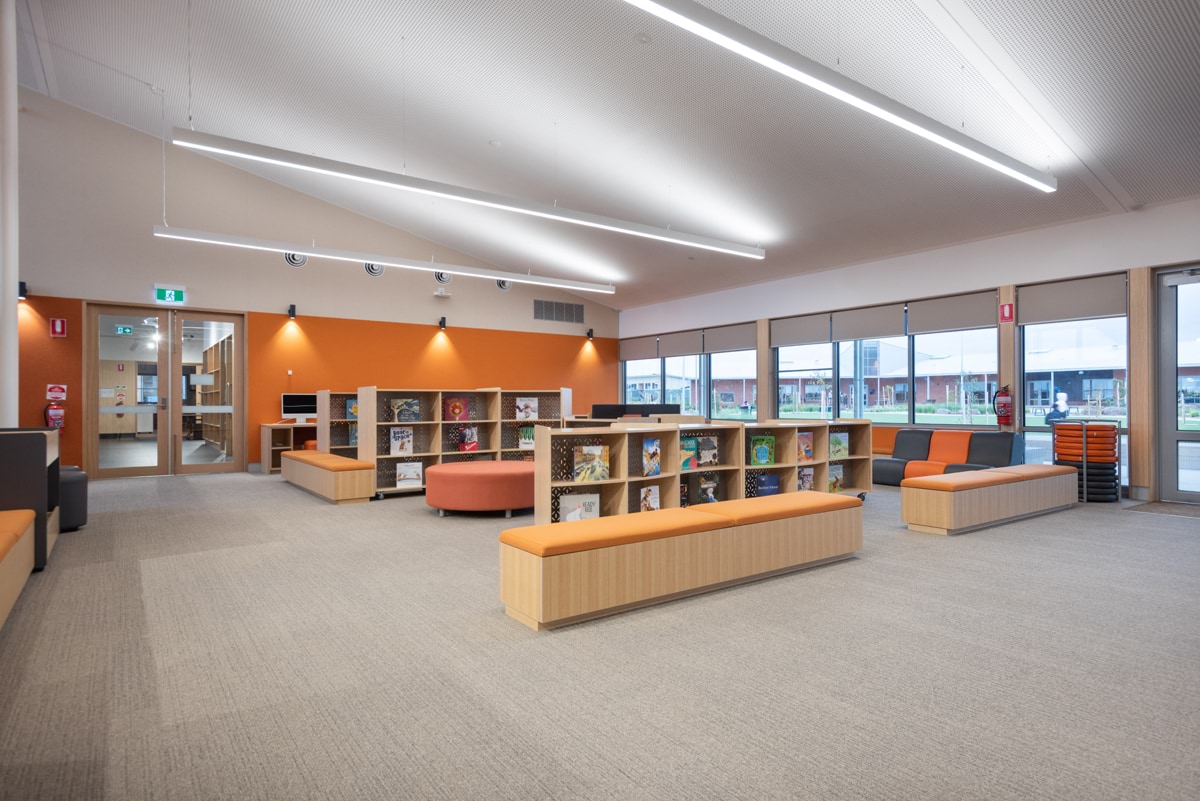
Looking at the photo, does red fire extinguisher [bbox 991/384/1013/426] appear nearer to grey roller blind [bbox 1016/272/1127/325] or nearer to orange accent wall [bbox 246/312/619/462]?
grey roller blind [bbox 1016/272/1127/325]

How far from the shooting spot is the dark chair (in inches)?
362

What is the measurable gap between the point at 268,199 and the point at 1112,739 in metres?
12.8

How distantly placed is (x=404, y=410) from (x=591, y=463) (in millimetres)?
3654

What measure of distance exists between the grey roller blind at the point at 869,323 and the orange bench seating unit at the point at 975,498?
11.7 feet

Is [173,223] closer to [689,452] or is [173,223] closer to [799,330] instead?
[689,452]

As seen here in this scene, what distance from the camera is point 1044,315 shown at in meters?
8.40

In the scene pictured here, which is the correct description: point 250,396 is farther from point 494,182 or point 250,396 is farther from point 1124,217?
point 1124,217

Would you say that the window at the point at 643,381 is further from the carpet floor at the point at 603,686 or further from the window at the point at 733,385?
the carpet floor at the point at 603,686

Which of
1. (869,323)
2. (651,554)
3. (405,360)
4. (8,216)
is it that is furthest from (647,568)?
(405,360)

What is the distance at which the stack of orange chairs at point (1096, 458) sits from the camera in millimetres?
7570

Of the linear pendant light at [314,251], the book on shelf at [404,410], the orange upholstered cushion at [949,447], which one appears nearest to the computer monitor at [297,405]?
the linear pendant light at [314,251]

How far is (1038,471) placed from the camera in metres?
7.02

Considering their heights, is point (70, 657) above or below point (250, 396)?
below

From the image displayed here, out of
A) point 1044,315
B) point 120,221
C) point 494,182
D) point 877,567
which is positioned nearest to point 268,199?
point 120,221
